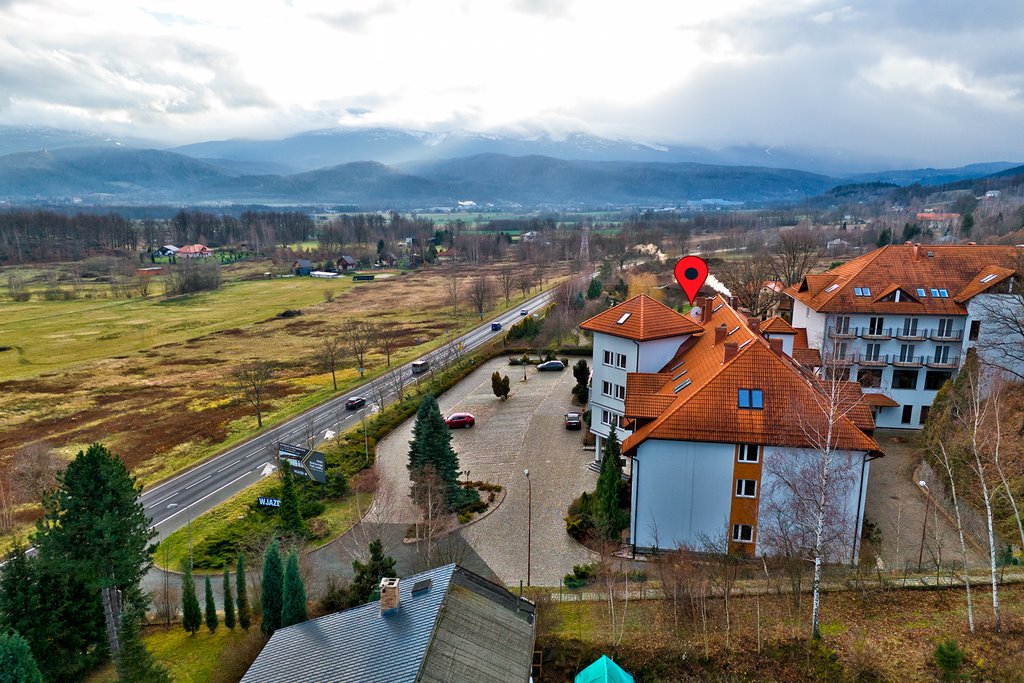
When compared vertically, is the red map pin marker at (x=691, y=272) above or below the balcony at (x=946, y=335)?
above

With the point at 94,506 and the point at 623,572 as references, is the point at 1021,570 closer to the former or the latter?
the point at 623,572

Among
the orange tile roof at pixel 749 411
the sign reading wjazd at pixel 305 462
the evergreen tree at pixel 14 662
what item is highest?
the orange tile roof at pixel 749 411

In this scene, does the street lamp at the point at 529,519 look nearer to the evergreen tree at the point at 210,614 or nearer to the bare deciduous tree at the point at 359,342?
the evergreen tree at the point at 210,614

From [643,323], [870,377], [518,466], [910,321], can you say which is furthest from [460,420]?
[910,321]

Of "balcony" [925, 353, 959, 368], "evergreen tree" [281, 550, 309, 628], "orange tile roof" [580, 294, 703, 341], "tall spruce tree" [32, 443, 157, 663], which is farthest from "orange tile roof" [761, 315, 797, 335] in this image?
"tall spruce tree" [32, 443, 157, 663]

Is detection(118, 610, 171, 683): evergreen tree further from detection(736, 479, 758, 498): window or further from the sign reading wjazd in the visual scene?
detection(736, 479, 758, 498): window

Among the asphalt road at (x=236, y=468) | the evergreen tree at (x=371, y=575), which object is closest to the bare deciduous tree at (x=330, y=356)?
the asphalt road at (x=236, y=468)

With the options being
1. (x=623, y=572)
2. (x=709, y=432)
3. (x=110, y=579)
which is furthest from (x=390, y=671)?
(x=709, y=432)

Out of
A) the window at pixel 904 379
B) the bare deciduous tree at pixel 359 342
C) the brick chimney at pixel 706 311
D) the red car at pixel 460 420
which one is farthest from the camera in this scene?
the bare deciduous tree at pixel 359 342
